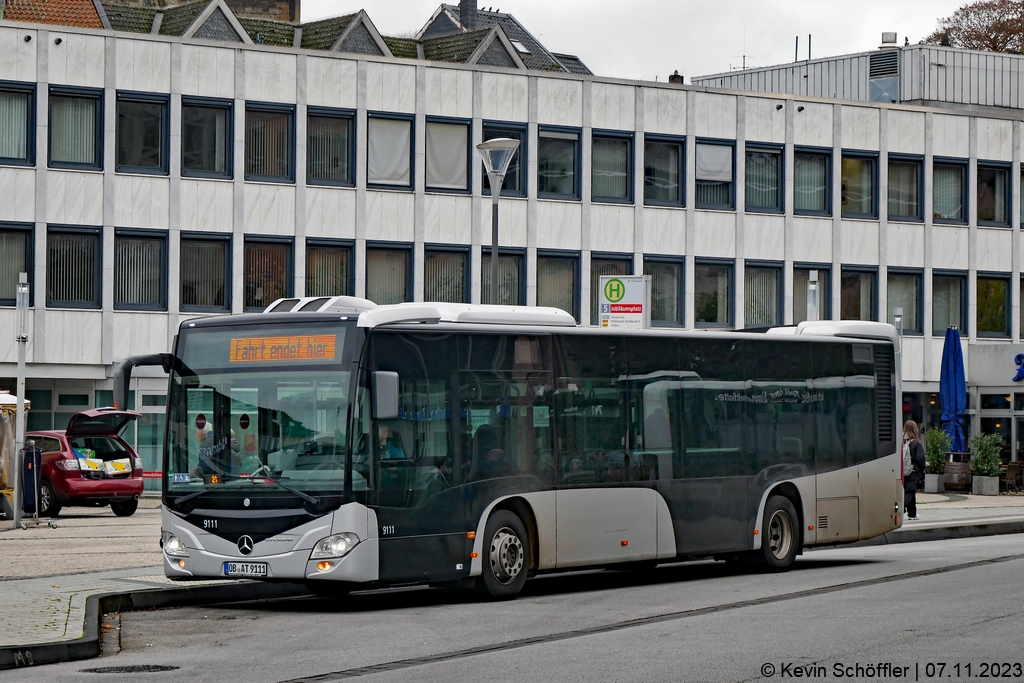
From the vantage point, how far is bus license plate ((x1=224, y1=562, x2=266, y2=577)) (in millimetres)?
15062

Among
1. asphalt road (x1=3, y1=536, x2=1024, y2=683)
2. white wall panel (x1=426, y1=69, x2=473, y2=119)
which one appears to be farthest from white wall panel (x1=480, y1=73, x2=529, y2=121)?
asphalt road (x1=3, y1=536, x2=1024, y2=683)

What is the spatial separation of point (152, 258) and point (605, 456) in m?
25.3

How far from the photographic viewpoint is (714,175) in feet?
155

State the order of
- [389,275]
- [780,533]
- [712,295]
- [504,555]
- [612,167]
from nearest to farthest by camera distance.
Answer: [504,555]
[780,533]
[389,275]
[612,167]
[712,295]

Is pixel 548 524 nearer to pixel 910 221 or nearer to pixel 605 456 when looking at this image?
pixel 605 456

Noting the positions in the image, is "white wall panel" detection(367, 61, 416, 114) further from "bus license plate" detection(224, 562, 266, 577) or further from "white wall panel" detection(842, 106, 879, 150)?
"bus license plate" detection(224, 562, 266, 577)

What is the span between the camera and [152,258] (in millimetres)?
40406

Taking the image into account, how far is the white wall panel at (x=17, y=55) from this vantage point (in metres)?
38.3

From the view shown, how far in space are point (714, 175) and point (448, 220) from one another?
883 cm

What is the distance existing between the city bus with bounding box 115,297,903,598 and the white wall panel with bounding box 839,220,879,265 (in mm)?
29905

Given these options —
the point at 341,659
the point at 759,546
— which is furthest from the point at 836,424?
the point at 341,659

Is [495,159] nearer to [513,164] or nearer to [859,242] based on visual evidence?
[513,164]

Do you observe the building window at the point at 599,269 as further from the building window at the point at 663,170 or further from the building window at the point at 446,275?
the building window at the point at 446,275

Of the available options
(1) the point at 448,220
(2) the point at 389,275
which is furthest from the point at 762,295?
(2) the point at 389,275
